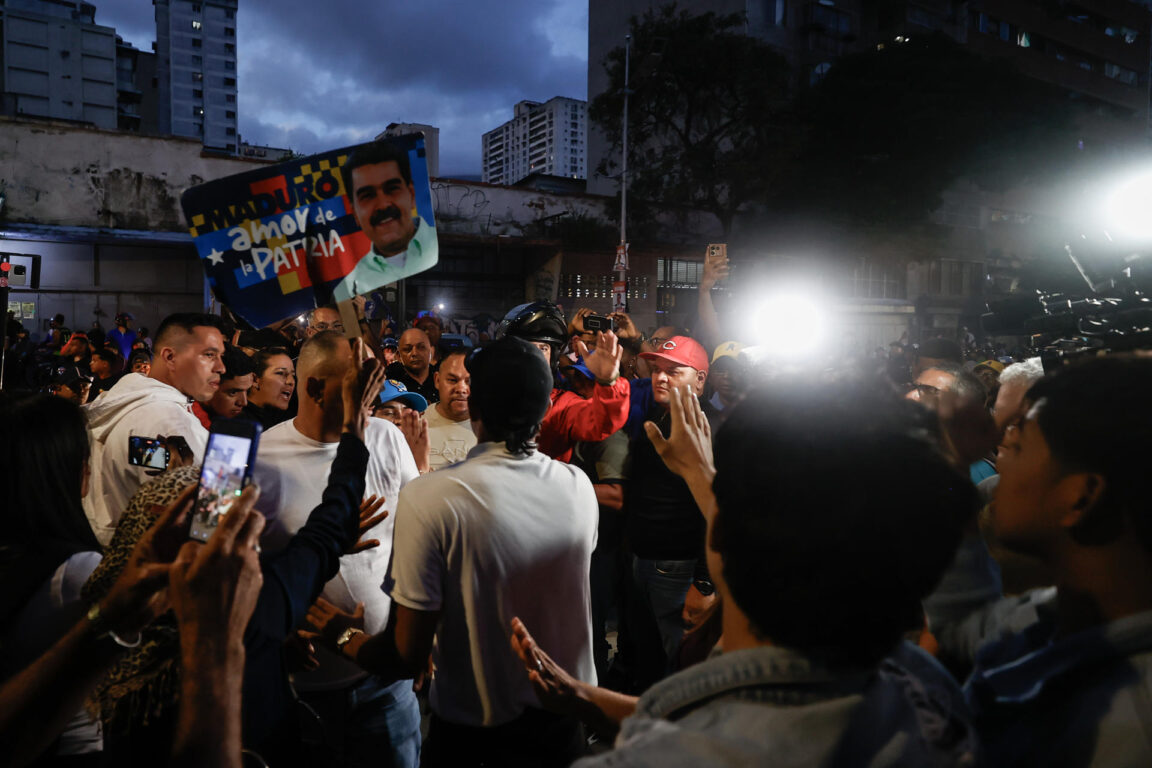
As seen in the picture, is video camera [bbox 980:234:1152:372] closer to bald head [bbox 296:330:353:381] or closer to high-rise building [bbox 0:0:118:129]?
bald head [bbox 296:330:353:381]

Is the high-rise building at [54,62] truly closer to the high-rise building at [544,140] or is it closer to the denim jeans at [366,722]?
the denim jeans at [366,722]

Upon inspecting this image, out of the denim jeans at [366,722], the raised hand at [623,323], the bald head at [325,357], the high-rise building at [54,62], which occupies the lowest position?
the denim jeans at [366,722]

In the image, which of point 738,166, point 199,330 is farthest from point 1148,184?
point 738,166

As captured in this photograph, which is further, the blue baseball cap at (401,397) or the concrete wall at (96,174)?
the concrete wall at (96,174)

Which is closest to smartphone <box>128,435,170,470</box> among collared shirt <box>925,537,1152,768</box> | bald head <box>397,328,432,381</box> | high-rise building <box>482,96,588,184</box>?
collared shirt <box>925,537,1152,768</box>

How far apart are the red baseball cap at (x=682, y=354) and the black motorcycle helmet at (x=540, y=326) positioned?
64 centimetres

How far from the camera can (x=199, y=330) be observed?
3.70 metres

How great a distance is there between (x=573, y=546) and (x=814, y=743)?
1310 mm

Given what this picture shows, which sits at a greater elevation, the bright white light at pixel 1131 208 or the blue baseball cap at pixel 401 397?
the bright white light at pixel 1131 208

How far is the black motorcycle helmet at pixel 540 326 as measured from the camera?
15.1 feet

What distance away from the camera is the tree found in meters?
22.3

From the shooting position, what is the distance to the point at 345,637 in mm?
2320

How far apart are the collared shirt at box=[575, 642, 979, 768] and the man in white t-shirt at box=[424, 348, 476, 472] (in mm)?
3164

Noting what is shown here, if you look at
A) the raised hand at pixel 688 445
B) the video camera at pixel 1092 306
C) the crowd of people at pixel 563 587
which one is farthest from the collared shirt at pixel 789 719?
the video camera at pixel 1092 306
